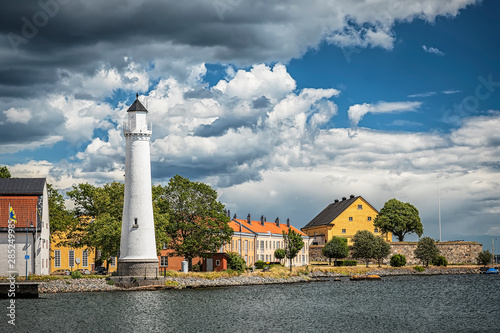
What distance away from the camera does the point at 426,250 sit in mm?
111688

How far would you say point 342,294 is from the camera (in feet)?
209

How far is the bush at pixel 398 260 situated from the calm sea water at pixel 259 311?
1732 inches

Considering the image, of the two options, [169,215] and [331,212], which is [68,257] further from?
[331,212]

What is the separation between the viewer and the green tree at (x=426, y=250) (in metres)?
112

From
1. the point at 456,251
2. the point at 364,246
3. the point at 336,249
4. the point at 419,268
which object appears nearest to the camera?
the point at 364,246

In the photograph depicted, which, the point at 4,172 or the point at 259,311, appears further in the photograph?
the point at 4,172

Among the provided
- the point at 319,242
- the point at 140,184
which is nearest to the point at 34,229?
the point at 140,184

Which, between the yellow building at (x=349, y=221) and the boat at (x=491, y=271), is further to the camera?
the yellow building at (x=349, y=221)

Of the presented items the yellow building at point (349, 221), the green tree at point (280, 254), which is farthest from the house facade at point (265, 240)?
the yellow building at point (349, 221)

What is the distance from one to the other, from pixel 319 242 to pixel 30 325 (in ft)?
313

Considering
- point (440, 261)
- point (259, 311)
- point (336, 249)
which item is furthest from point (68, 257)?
point (440, 261)

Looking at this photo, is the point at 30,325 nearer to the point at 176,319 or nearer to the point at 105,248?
the point at 176,319

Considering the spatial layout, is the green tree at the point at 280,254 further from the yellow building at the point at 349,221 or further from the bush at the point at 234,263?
the yellow building at the point at 349,221

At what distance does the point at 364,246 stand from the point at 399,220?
20705mm
